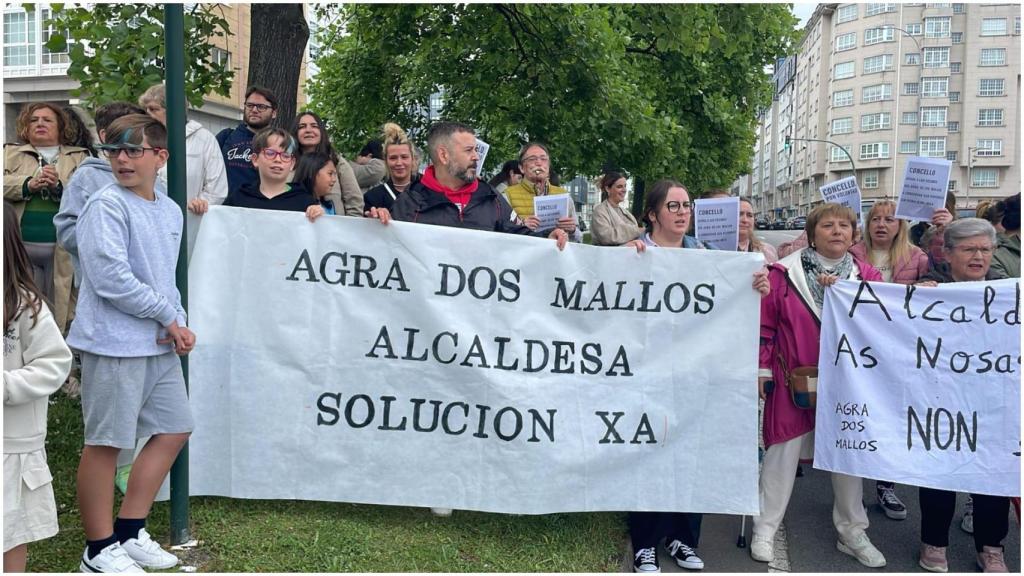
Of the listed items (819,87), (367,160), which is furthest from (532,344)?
(819,87)

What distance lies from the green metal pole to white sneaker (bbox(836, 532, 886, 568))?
324 centimetres

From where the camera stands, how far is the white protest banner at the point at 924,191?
216 inches

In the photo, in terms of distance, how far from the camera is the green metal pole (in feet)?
12.5

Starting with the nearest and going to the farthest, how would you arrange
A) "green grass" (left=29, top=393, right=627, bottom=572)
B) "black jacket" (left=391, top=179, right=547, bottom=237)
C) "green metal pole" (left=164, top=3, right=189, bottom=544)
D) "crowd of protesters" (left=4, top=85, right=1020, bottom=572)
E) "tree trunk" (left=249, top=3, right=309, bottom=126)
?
"crowd of protesters" (left=4, top=85, right=1020, bottom=572) < "green metal pole" (left=164, top=3, right=189, bottom=544) < "green grass" (left=29, top=393, right=627, bottom=572) < "black jacket" (left=391, top=179, right=547, bottom=237) < "tree trunk" (left=249, top=3, right=309, bottom=126)

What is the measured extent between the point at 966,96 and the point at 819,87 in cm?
2087

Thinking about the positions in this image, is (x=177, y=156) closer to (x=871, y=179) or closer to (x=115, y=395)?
(x=115, y=395)

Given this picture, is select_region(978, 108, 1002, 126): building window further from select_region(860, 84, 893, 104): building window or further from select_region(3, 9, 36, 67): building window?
select_region(3, 9, 36, 67): building window

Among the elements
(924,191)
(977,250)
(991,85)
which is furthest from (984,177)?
(977,250)

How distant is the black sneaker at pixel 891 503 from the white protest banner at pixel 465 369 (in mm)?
1329

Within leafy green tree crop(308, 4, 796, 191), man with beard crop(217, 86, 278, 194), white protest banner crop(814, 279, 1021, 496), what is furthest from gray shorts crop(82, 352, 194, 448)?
leafy green tree crop(308, 4, 796, 191)

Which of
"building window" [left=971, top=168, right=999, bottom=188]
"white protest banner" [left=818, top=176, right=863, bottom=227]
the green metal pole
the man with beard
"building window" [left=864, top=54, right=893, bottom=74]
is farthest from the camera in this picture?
"building window" [left=864, top=54, right=893, bottom=74]

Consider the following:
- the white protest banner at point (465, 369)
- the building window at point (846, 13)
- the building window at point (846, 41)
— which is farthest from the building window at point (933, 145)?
the white protest banner at point (465, 369)

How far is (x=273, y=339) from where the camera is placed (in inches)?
175

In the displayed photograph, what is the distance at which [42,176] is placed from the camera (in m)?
5.69
